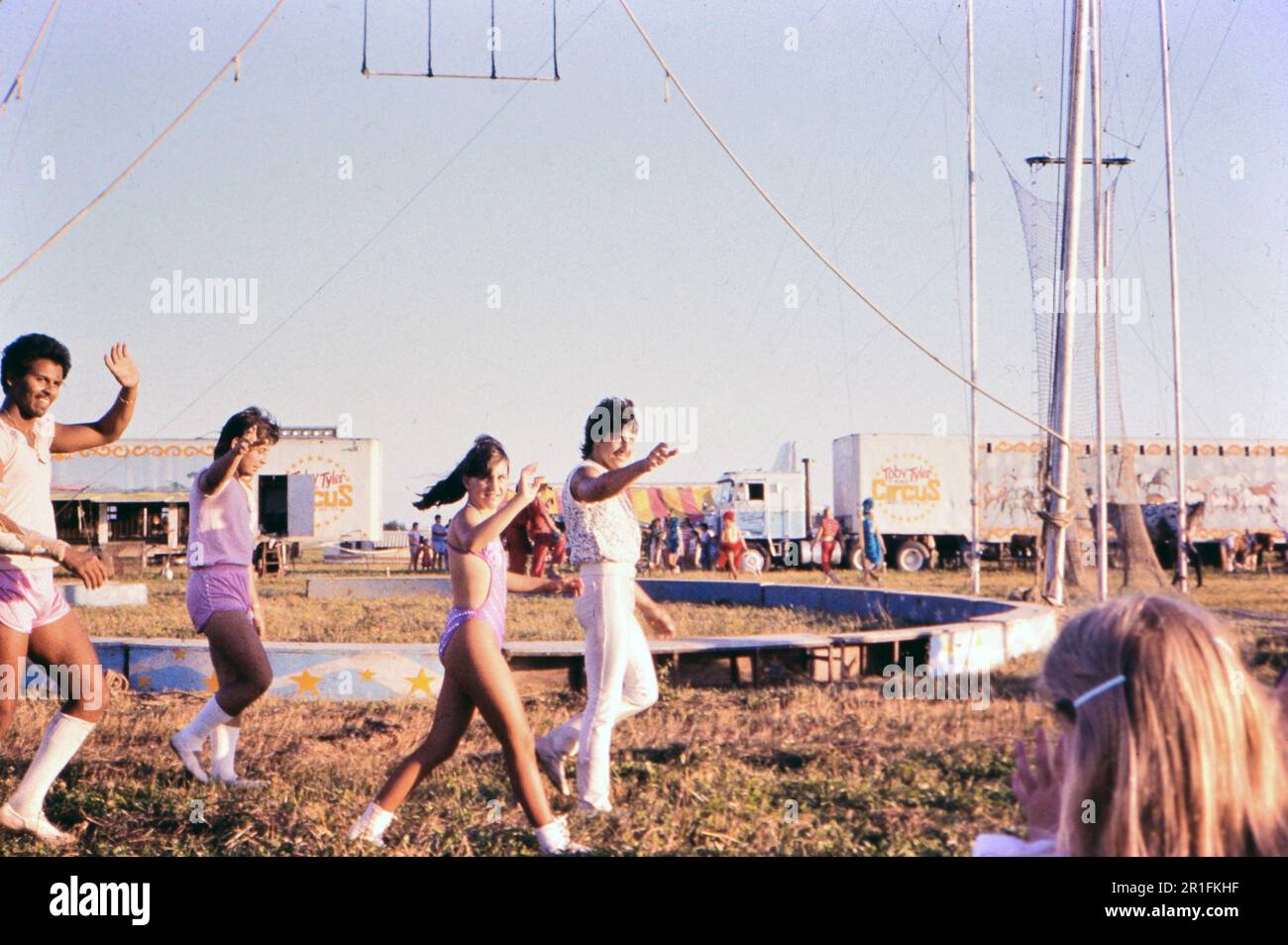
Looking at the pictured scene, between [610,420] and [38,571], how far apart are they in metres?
2.11

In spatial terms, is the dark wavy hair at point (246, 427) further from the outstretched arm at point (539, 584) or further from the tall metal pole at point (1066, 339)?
the tall metal pole at point (1066, 339)

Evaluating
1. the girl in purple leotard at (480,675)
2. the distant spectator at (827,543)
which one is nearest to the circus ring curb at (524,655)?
the girl in purple leotard at (480,675)

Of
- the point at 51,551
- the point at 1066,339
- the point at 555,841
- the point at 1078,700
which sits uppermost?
the point at 1066,339

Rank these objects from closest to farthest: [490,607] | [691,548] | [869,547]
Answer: [490,607], [869,547], [691,548]

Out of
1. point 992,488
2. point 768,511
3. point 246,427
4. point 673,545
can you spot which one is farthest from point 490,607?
point 992,488

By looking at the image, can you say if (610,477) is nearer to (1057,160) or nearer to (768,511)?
(1057,160)

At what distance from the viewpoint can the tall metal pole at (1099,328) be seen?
35.1 ft

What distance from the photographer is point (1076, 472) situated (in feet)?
37.3

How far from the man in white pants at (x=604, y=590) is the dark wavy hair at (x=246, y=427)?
126cm

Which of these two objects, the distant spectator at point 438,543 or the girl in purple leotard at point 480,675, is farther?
the distant spectator at point 438,543

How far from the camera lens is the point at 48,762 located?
454 cm

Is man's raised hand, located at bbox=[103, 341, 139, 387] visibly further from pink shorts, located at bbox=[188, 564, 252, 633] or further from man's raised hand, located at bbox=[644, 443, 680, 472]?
man's raised hand, located at bbox=[644, 443, 680, 472]
